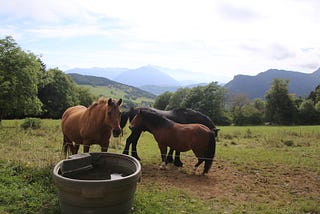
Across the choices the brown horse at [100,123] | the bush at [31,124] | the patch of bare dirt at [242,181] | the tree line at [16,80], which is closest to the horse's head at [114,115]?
the brown horse at [100,123]

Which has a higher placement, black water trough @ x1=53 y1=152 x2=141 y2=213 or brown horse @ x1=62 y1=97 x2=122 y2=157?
brown horse @ x1=62 y1=97 x2=122 y2=157

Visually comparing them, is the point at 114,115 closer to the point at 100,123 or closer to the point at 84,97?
the point at 100,123

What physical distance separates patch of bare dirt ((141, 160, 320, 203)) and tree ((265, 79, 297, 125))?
46206 mm

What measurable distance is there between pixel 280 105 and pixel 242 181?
162 feet

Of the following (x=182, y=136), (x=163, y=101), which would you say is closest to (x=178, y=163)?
(x=182, y=136)

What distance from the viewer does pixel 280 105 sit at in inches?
2026

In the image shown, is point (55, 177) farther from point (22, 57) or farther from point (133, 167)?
point (22, 57)

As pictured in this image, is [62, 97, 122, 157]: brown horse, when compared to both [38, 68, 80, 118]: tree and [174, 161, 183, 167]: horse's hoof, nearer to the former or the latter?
[174, 161, 183, 167]: horse's hoof

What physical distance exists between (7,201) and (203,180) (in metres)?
4.49

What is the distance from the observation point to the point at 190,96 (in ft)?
179

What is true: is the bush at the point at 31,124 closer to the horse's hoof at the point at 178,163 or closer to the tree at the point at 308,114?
the horse's hoof at the point at 178,163

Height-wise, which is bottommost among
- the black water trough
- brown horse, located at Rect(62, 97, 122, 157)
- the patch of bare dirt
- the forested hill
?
the patch of bare dirt

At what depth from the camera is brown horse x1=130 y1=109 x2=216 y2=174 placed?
750 centimetres

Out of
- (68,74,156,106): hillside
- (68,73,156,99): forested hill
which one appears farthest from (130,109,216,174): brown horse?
(68,73,156,99): forested hill
